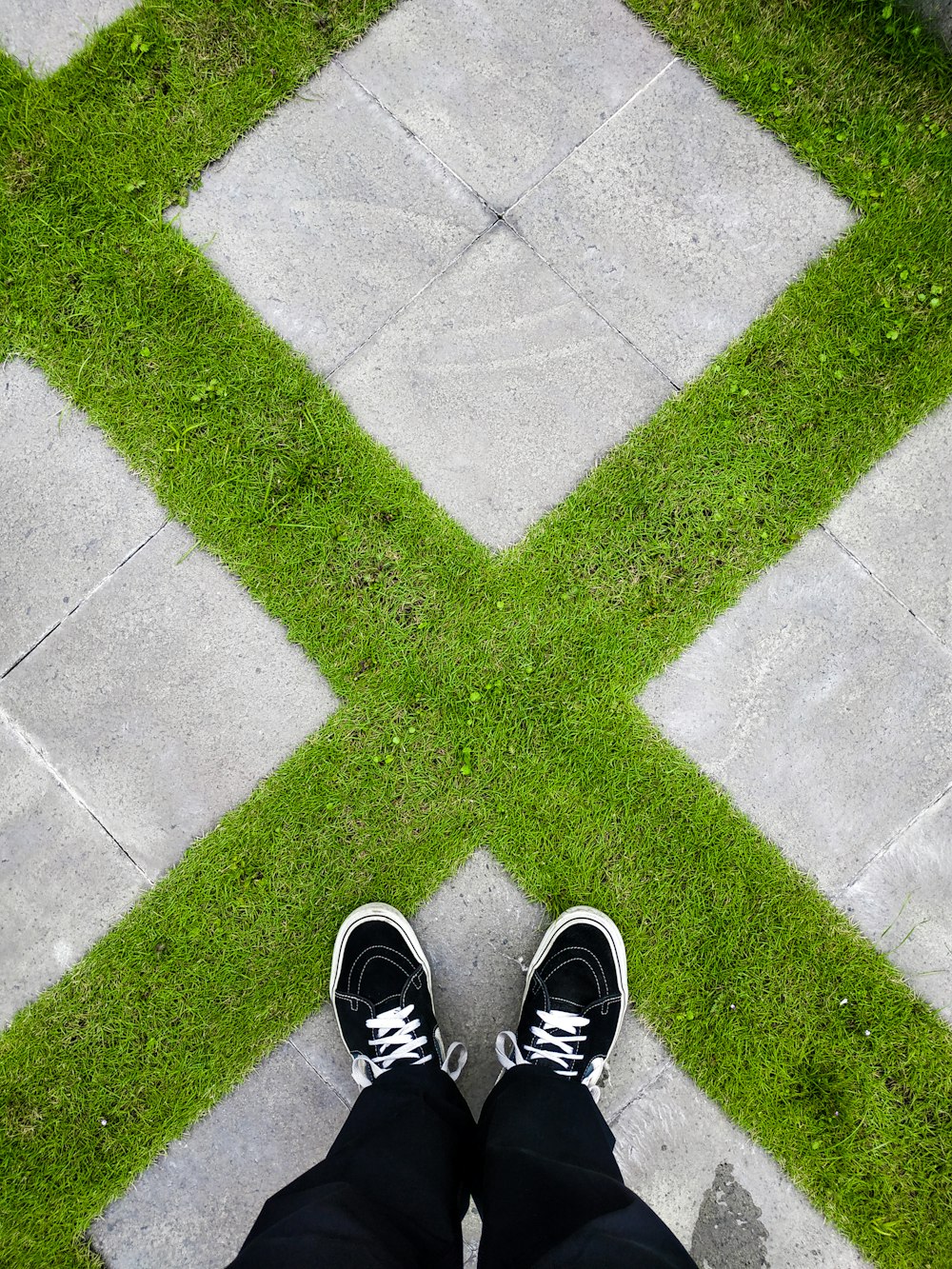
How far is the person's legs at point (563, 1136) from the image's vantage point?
190cm

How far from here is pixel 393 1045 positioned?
2713 millimetres

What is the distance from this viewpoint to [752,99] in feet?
9.67

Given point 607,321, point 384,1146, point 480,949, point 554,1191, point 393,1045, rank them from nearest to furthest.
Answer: point 554,1191 → point 384,1146 → point 393,1045 → point 480,949 → point 607,321

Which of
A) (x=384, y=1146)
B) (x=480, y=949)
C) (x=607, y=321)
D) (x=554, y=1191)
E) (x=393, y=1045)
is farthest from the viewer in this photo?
(x=607, y=321)

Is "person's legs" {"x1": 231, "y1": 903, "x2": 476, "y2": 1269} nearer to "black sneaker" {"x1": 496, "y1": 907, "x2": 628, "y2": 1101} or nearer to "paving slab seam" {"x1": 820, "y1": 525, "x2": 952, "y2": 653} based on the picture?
"black sneaker" {"x1": 496, "y1": 907, "x2": 628, "y2": 1101}

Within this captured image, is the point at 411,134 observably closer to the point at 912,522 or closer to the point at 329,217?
the point at 329,217

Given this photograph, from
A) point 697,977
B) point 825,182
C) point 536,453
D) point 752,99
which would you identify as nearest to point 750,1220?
point 697,977

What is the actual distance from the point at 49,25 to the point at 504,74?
67.4 inches

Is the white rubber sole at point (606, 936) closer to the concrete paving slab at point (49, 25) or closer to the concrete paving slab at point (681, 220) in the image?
the concrete paving slab at point (681, 220)

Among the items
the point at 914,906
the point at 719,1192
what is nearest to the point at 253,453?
the point at 914,906

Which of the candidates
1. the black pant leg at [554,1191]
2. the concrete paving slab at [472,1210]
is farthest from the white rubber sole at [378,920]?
the black pant leg at [554,1191]

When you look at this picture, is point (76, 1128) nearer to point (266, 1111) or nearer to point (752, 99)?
point (266, 1111)

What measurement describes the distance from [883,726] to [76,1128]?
10.5 feet

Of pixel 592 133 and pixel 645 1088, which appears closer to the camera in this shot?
pixel 645 1088
